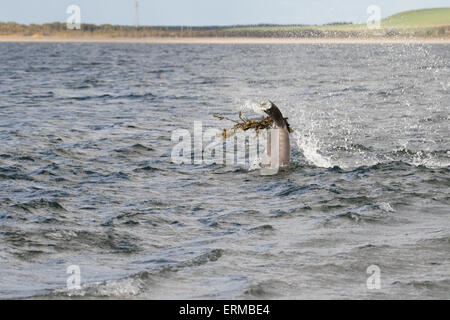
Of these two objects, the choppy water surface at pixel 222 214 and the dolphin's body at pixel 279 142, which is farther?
the dolphin's body at pixel 279 142

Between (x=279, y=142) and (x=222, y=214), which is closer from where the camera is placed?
(x=222, y=214)

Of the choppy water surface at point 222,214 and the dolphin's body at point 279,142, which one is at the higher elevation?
the dolphin's body at point 279,142

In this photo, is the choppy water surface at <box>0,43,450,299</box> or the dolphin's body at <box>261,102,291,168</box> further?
the dolphin's body at <box>261,102,291,168</box>

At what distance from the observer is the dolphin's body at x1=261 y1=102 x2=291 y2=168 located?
14.8m

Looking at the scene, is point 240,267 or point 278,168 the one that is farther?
point 278,168

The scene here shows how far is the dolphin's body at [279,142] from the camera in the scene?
14789mm

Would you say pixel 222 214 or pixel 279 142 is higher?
pixel 279 142

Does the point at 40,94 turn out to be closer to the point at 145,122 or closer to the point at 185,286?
the point at 145,122

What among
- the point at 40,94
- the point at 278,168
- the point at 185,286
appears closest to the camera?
the point at 185,286

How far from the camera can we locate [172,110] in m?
30.0

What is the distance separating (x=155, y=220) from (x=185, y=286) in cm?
334

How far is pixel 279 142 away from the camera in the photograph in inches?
593

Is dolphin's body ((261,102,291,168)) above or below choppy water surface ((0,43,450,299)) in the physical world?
above
